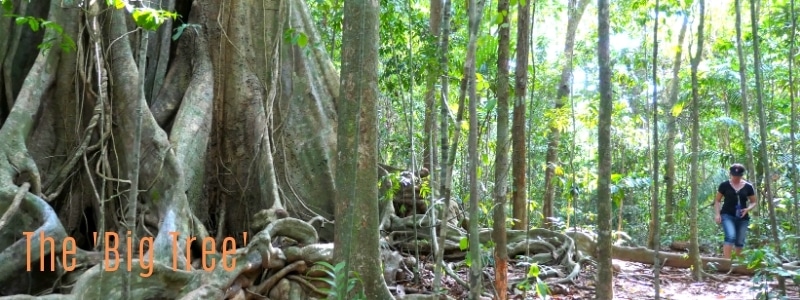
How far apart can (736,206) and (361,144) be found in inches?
195

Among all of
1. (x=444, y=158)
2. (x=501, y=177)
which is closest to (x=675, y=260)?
(x=501, y=177)

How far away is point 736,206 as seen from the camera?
691 centimetres

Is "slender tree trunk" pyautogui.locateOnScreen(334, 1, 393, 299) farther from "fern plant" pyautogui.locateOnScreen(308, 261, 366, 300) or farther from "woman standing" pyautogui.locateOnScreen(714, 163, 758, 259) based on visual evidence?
"woman standing" pyautogui.locateOnScreen(714, 163, 758, 259)

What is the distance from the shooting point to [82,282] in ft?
11.7

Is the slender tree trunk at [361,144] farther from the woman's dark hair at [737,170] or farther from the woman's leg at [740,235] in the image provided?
the woman's leg at [740,235]

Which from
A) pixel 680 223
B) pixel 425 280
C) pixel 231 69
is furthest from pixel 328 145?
pixel 680 223

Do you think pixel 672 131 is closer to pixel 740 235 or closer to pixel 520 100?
pixel 740 235

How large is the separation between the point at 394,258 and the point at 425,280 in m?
0.44

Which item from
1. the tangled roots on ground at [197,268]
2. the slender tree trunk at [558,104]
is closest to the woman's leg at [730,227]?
the slender tree trunk at [558,104]

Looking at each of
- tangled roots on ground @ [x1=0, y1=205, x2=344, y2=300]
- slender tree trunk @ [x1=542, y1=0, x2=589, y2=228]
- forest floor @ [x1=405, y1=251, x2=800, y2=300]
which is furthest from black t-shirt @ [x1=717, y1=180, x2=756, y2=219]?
tangled roots on ground @ [x1=0, y1=205, x2=344, y2=300]

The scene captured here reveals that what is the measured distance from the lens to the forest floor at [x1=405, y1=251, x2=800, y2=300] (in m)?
5.34

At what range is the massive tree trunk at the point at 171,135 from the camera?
4.24 m

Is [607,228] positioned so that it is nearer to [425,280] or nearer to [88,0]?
[425,280]

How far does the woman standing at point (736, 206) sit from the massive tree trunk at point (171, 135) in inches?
166
